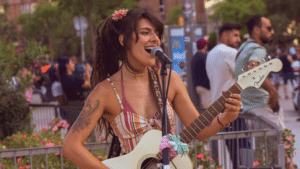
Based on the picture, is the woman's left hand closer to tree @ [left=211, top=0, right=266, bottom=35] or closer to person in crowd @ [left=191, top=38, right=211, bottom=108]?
person in crowd @ [left=191, top=38, right=211, bottom=108]

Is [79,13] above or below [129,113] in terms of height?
above

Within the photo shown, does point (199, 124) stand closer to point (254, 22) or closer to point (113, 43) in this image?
point (113, 43)

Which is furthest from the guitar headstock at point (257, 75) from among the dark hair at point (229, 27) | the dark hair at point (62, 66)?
the dark hair at point (62, 66)

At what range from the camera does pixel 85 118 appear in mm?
2852

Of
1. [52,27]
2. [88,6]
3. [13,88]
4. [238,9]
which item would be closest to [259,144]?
[13,88]

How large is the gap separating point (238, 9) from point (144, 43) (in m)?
53.1

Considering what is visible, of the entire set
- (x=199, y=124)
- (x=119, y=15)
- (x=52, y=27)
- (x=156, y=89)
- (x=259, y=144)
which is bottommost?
(x=259, y=144)

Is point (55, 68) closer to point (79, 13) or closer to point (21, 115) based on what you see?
point (21, 115)

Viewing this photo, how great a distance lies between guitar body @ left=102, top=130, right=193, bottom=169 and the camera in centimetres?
284

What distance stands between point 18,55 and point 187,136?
15.1ft

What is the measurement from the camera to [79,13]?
29000 mm

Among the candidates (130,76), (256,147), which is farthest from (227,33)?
(130,76)

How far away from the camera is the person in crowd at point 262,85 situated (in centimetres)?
510

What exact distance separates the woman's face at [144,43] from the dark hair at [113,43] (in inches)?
1.0
